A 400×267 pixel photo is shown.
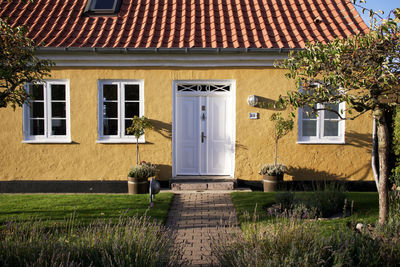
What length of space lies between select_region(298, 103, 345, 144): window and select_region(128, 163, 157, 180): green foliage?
3949mm

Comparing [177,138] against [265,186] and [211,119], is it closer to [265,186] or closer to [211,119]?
[211,119]

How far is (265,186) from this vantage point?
28.4 ft

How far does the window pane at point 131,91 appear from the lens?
359 inches

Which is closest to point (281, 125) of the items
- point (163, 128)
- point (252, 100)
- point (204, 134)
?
point (252, 100)

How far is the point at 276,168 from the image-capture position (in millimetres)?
8562

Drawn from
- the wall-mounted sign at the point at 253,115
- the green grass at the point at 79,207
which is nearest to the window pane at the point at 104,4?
the wall-mounted sign at the point at 253,115

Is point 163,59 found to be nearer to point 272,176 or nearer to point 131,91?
point 131,91

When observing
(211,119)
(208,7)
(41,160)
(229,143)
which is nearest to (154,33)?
(208,7)

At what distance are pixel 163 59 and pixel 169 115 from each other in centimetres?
145

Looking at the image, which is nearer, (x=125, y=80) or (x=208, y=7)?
(x=125, y=80)

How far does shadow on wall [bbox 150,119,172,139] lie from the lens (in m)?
8.97

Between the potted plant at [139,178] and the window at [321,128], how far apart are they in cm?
403

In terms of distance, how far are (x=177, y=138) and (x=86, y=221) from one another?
3.88 metres

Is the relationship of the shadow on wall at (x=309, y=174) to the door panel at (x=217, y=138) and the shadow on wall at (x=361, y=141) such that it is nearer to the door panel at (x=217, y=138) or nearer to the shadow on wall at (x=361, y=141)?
the shadow on wall at (x=361, y=141)
